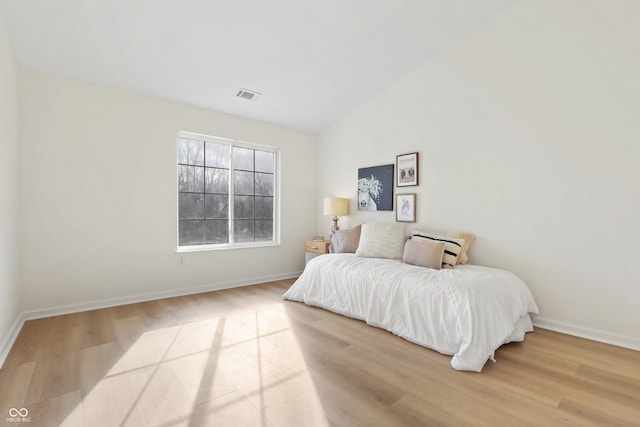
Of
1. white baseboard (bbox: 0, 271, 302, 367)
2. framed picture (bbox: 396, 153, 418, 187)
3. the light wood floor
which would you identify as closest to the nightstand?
white baseboard (bbox: 0, 271, 302, 367)

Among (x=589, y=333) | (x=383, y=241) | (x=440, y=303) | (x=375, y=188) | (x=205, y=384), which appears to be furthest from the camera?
(x=375, y=188)

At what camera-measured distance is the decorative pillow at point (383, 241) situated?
3.63 metres

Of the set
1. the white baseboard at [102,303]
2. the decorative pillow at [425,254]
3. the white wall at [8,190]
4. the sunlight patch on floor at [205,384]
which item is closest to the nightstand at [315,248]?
the white baseboard at [102,303]

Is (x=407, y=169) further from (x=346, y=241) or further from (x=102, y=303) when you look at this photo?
(x=102, y=303)

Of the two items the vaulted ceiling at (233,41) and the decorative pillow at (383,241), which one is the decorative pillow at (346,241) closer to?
the decorative pillow at (383,241)

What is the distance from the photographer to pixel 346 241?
4.18 metres

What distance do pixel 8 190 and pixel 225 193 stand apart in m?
2.25

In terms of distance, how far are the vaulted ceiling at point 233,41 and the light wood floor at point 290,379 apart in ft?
8.47

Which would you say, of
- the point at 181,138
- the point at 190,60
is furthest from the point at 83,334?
the point at 190,60

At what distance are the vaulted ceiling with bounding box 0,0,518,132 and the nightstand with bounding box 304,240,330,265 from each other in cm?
220

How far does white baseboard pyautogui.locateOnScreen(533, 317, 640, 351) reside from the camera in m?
2.47

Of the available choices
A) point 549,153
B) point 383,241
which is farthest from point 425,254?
point 549,153

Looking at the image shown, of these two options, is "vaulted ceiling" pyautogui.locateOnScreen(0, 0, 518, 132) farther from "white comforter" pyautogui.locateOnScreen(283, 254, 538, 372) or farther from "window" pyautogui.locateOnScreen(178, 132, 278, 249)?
"white comforter" pyautogui.locateOnScreen(283, 254, 538, 372)

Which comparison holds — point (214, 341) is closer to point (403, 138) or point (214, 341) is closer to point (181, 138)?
point (181, 138)
